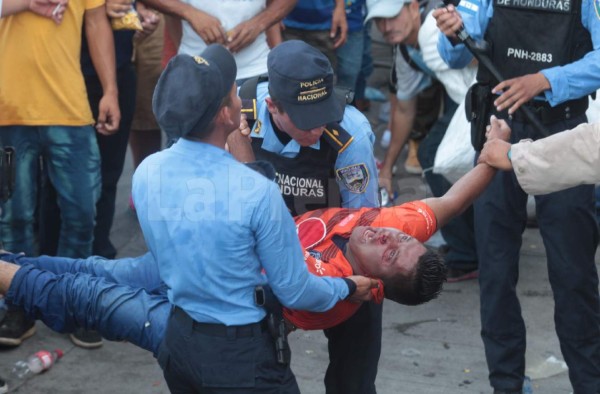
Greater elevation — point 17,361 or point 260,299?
point 260,299

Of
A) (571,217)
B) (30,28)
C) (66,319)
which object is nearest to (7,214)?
(30,28)

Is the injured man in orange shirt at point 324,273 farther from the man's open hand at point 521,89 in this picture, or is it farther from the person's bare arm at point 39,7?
the person's bare arm at point 39,7

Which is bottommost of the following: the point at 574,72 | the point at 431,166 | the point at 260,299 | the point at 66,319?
the point at 431,166

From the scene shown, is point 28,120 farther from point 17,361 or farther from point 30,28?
point 17,361

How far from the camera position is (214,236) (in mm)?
3055

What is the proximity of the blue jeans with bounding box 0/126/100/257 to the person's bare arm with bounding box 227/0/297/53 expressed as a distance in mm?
955

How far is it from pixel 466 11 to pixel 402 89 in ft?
7.37

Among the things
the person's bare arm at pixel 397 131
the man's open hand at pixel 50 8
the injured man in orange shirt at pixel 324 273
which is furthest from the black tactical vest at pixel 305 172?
the person's bare arm at pixel 397 131

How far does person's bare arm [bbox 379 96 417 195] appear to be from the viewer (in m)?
6.82

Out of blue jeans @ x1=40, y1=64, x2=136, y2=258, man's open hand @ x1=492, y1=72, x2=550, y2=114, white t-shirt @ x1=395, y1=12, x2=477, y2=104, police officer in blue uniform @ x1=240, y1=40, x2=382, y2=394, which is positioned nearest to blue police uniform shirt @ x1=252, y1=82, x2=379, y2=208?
police officer in blue uniform @ x1=240, y1=40, x2=382, y2=394

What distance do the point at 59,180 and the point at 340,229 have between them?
1.84 meters

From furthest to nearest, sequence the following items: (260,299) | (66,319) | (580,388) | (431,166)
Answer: (431,166) → (580,388) → (66,319) → (260,299)

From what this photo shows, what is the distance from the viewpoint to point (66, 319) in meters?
3.78

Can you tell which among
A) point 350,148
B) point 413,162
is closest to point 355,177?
point 350,148
